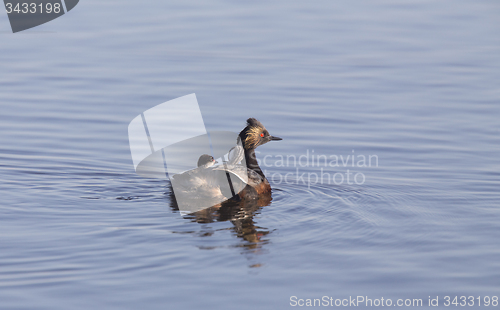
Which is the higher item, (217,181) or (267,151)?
(217,181)

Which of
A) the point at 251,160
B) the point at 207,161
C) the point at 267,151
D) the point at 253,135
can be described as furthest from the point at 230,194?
the point at 267,151

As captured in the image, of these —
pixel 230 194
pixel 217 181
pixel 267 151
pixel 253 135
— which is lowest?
pixel 267 151

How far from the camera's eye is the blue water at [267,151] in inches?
262

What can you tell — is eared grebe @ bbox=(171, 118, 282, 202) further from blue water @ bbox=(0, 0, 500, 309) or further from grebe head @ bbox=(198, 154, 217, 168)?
blue water @ bbox=(0, 0, 500, 309)

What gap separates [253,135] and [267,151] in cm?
135

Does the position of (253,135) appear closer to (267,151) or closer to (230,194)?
(267,151)

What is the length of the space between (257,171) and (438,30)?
33.9 ft

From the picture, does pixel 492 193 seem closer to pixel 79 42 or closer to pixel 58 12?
pixel 79 42

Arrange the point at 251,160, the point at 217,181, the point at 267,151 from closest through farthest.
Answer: the point at 217,181 → the point at 251,160 → the point at 267,151

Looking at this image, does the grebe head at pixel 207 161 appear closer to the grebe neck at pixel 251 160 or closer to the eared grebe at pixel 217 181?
the eared grebe at pixel 217 181

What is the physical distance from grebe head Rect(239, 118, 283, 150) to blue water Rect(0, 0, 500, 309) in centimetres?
64

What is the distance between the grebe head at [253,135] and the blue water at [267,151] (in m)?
0.64

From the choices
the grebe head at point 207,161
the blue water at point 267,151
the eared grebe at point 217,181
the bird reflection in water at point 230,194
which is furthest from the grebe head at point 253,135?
the grebe head at point 207,161

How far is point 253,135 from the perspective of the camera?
10586mm
